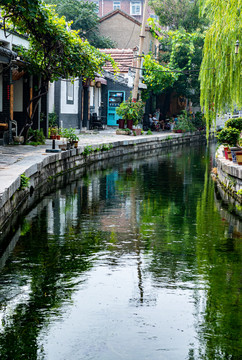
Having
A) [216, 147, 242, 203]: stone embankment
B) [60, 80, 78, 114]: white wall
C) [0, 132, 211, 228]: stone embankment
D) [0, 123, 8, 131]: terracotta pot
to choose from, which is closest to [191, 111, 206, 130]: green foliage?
[60, 80, 78, 114]: white wall

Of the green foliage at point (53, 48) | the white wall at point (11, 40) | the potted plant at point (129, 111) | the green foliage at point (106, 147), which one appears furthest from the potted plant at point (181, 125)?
the green foliage at point (53, 48)

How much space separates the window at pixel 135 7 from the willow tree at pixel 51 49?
51.5 meters

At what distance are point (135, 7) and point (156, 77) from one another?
34.2 m

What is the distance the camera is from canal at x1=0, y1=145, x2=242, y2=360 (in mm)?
4684

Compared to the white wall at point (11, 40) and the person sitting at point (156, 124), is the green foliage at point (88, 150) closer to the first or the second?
the white wall at point (11, 40)

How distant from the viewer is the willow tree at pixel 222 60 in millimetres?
15438

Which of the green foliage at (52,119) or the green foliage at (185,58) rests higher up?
the green foliage at (185,58)

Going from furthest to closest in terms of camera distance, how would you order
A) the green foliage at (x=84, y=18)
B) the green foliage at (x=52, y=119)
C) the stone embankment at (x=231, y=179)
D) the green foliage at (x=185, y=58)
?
1. the green foliage at (x=84, y=18)
2. the green foliage at (x=185, y=58)
3. the green foliage at (x=52, y=119)
4. the stone embankment at (x=231, y=179)

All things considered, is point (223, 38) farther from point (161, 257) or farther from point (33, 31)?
point (161, 257)

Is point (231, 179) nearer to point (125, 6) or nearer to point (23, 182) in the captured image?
point (23, 182)

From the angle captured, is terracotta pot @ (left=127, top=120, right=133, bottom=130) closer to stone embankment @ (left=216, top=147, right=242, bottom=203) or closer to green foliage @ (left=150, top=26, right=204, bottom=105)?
green foliage @ (left=150, top=26, right=204, bottom=105)

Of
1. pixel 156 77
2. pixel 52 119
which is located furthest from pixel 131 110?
pixel 156 77

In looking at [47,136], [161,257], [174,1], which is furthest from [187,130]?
[161,257]

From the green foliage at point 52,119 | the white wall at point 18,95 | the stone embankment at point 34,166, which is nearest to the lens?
the stone embankment at point 34,166
